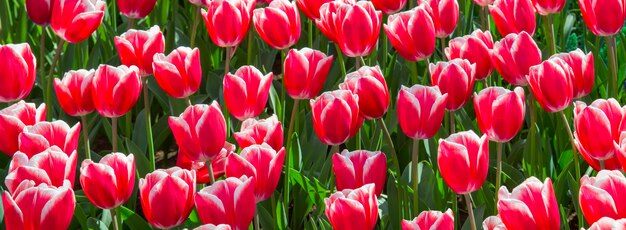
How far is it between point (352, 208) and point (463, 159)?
25 centimetres

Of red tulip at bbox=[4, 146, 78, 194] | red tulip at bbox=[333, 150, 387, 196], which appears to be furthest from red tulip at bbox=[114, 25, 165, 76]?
red tulip at bbox=[333, 150, 387, 196]

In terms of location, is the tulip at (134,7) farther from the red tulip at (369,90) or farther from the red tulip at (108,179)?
the red tulip at (108,179)

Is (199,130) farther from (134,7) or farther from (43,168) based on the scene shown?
(134,7)

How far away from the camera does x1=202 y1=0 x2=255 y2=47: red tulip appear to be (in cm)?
268

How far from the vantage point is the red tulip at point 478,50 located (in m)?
2.46

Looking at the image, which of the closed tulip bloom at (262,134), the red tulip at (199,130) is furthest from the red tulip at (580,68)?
the red tulip at (199,130)

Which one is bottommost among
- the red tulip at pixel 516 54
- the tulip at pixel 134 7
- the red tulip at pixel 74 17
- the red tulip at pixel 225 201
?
the tulip at pixel 134 7

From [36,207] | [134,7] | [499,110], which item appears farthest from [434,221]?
[134,7]

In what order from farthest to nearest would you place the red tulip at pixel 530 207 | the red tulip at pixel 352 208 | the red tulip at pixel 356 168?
1. the red tulip at pixel 356 168
2. the red tulip at pixel 352 208
3. the red tulip at pixel 530 207

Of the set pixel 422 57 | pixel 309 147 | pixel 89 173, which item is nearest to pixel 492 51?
pixel 422 57

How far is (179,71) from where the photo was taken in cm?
242

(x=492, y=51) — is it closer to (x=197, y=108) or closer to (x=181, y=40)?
(x=197, y=108)

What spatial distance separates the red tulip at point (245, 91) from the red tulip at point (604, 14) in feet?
2.59

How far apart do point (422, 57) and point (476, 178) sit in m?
0.64
